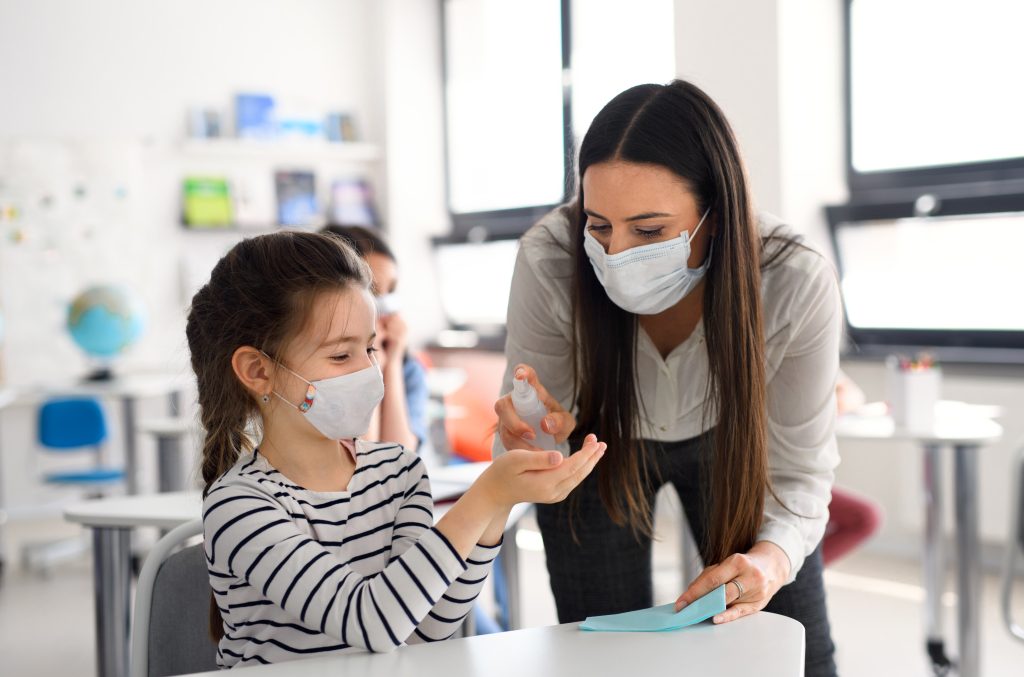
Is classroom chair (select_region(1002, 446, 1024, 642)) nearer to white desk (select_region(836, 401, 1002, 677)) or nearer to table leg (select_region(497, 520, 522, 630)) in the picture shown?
white desk (select_region(836, 401, 1002, 677))

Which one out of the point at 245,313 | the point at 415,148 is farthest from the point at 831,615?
the point at 415,148

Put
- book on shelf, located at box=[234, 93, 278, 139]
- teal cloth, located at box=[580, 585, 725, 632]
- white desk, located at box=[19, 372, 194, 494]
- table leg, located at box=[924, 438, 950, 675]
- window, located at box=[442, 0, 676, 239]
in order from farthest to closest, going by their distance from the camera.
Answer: book on shelf, located at box=[234, 93, 278, 139], window, located at box=[442, 0, 676, 239], white desk, located at box=[19, 372, 194, 494], table leg, located at box=[924, 438, 950, 675], teal cloth, located at box=[580, 585, 725, 632]

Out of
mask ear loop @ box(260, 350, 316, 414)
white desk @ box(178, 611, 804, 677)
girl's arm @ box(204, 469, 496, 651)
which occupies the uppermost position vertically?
mask ear loop @ box(260, 350, 316, 414)

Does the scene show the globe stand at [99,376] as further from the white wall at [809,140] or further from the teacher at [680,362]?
the teacher at [680,362]

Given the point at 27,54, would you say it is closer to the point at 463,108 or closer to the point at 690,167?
the point at 463,108

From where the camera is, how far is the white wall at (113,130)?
5016mm

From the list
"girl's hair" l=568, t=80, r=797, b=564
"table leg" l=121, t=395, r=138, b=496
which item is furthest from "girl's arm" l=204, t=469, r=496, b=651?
"table leg" l=121, t=395, r=138, b=496

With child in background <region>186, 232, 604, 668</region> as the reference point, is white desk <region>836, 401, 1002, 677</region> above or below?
below

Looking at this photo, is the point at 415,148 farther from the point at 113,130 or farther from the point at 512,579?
the point at 512,579

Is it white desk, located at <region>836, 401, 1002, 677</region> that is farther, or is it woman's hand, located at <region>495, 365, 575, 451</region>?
white desk, located at <region>836, 401, 1002, 677</region>

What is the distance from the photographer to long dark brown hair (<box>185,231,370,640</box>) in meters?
1.22

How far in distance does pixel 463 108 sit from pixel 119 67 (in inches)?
77.8

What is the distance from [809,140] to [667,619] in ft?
10.7

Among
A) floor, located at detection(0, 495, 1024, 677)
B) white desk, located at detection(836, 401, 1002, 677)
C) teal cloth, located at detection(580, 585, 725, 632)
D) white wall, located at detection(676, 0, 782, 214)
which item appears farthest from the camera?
white wall, located at detection(676, 0, 782, 214)
